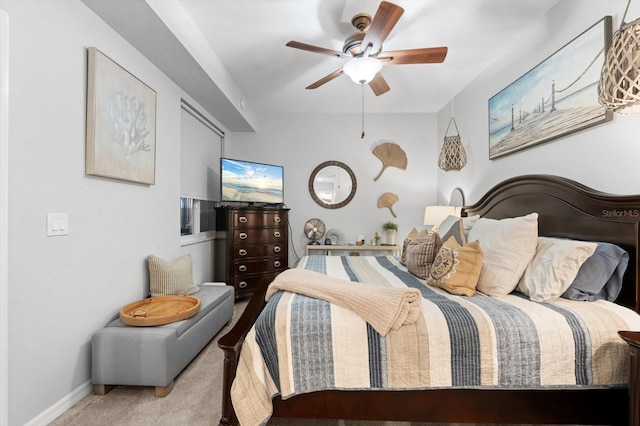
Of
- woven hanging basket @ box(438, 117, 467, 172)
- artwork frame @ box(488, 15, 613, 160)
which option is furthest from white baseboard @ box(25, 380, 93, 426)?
woven hanging basket @ box(438, 117, 467, 172)

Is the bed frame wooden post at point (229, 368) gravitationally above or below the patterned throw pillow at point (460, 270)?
below

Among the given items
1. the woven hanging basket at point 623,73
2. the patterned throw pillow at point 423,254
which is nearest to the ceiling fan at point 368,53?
the woven hanging basket at point 623,73

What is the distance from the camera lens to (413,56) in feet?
7.69

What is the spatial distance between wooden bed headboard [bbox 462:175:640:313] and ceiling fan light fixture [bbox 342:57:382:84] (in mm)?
1384

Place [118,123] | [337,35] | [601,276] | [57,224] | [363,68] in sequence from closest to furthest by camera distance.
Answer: [601,276] → [57,224] → [118,123] → [363,68] → [337,35]

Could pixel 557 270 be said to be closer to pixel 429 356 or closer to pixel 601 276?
pixel 601 276

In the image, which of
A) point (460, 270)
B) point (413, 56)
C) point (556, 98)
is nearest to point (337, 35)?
point (413, 56)

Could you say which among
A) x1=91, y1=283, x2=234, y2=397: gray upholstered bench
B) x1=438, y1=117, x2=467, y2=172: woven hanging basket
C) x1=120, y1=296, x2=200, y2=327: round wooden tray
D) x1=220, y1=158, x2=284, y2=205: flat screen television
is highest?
x1=438, y1=117, x2=467, y2=172: woven hanging basket

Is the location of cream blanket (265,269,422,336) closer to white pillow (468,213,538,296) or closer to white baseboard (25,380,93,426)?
white pillow (468,213,538,296)

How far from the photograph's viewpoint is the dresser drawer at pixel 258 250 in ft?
12.4

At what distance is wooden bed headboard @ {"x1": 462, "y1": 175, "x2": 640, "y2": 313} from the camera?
61.2 inches

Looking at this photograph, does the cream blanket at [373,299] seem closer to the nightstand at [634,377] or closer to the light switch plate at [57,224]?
the nightstand at [634,377]

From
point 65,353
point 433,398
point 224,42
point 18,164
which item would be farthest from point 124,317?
point 224,42

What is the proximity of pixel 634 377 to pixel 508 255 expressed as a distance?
74 centimetres
